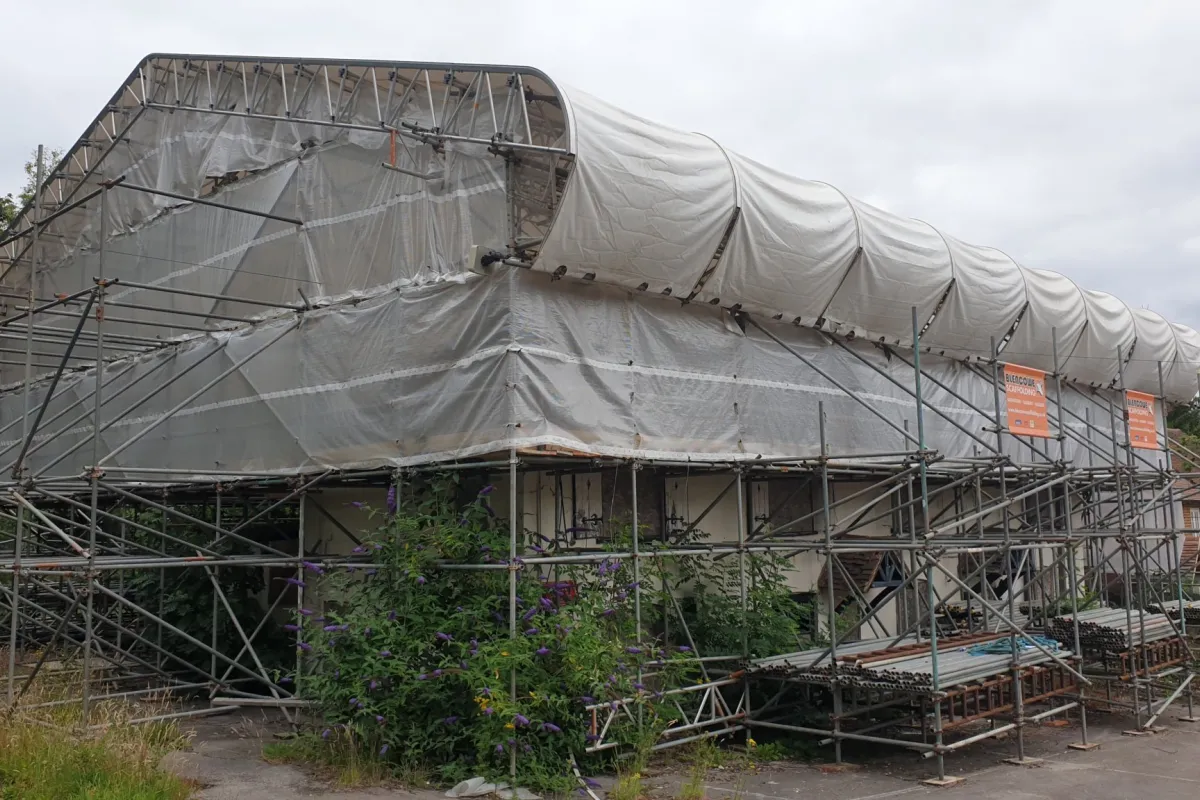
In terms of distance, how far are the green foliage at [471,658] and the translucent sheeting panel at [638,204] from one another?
271 cm

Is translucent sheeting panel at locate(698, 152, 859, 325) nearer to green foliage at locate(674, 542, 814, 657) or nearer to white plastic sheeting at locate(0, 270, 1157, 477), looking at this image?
white plastic sheeting at locate(0, 270, 1157, 477)

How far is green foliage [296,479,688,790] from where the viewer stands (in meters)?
8.83

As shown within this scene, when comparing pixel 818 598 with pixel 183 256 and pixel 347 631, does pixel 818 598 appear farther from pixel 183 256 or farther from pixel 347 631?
pixel 183 256

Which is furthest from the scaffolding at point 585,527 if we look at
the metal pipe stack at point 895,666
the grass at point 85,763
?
the grass at point 85,763

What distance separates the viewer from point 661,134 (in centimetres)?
1080

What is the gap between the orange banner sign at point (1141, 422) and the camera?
14406mm

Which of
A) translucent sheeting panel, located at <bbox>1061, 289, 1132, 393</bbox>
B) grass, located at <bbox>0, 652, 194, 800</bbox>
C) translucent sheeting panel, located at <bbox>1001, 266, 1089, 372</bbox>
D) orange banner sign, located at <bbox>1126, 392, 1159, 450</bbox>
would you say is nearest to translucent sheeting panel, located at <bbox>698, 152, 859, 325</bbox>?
translucent sheeting panel, located at <bbox>1001, 266, 1089, 372</bbox>

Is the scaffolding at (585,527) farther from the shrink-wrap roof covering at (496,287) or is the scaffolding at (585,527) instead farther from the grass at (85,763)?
the grass at (85,763)

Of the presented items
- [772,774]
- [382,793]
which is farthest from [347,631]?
[772,774]

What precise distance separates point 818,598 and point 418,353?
6.34 metres

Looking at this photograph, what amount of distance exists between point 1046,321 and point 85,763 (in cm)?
1428

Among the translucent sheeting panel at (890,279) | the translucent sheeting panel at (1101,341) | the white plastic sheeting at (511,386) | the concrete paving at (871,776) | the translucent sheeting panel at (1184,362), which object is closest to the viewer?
the concrete paving at (871,776)

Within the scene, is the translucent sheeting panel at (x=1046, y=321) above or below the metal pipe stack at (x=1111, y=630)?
above

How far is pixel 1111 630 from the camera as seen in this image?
13.3 meters
